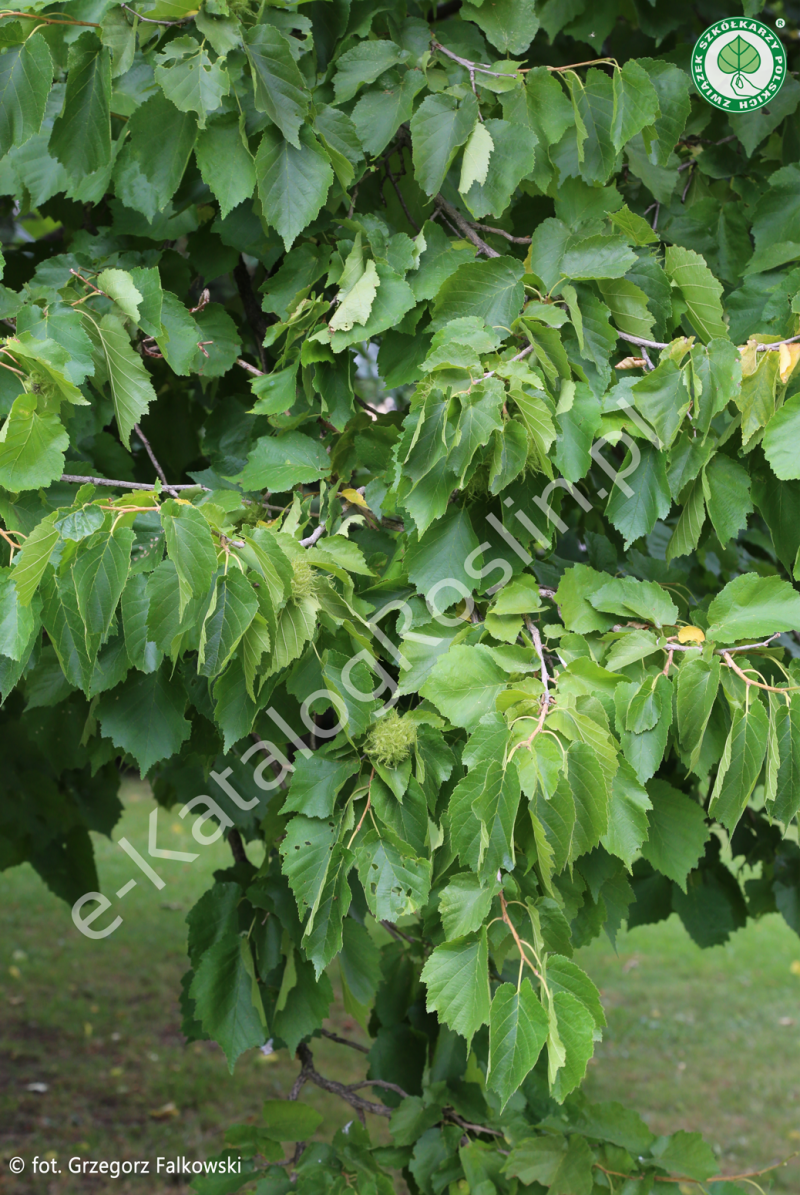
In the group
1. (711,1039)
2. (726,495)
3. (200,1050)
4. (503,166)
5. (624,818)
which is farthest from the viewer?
(711,1039)

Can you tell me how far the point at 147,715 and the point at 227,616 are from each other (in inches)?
18.0

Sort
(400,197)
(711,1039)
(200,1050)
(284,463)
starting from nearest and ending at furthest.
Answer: (284,463) < (400,197) < (200,1050) < (711,1039)

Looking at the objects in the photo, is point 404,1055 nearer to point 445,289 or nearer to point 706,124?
point 445,289

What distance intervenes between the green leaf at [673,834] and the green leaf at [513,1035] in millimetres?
608

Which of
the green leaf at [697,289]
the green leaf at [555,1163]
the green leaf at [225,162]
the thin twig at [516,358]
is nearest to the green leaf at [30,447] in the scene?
the green leaf at [225,162]

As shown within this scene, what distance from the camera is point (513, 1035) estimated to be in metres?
1.29

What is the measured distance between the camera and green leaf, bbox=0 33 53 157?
5.17ft

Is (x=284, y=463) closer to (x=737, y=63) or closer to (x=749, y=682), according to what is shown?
(x=749, y=682)

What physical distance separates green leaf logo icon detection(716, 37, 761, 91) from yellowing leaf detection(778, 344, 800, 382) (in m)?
0.77

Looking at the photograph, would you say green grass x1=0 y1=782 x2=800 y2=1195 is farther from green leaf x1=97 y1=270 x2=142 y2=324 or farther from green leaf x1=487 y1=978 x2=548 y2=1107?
green leaf x1=97 y1=270 x2=142 y2=324

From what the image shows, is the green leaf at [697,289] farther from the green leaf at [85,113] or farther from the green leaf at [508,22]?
the green leaf at [85,113]

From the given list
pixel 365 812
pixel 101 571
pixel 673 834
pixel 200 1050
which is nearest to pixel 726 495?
pixel 673 834

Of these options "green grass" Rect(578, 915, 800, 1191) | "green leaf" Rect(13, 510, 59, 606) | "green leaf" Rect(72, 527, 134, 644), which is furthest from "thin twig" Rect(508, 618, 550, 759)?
"green grass" Rect(578, 915, 800, 1191)

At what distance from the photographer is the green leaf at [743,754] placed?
142 cm
